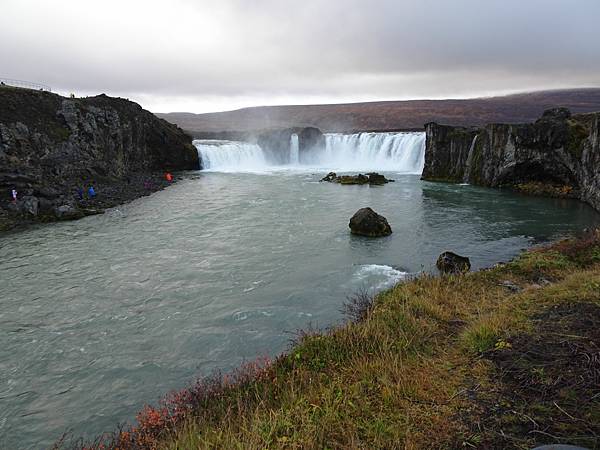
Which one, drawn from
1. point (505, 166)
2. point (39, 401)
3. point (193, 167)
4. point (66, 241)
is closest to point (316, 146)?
point (193, 167)

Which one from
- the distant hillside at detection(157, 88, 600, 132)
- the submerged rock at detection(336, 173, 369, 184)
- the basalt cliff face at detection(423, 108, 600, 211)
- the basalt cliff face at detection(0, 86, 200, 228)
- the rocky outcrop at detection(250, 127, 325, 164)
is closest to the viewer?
the basalt cliff face at detection(0, 86, 200, 228)

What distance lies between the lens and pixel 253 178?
173 ft

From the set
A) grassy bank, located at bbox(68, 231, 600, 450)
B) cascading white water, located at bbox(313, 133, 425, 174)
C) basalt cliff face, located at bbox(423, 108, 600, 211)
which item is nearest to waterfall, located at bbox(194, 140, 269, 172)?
cascading white water, located at bbox(313, 133, 425, 174)

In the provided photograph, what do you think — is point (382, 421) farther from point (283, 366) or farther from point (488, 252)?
point (488, 252)

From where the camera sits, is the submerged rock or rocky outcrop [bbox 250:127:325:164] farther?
rocky outcrop [bbox 250:127:325:164]

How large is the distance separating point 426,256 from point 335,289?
6303 millimetres

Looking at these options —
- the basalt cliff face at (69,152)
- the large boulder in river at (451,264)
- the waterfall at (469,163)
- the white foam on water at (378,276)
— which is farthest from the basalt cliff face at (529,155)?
the basalt cliff face at (69,152)

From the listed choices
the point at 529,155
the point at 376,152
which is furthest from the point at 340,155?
the point at 529,155

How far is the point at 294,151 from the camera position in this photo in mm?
75625

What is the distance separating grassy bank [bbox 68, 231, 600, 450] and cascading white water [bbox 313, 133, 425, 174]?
51.5 metres

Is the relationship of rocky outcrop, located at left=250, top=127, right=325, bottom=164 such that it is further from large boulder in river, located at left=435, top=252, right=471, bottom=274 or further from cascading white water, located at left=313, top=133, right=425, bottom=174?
large boulder in river, located at left=435, top=252, right=471, bottom=274

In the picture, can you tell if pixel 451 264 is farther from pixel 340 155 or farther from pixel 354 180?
pixel 340 155

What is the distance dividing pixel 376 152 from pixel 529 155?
2950 cm

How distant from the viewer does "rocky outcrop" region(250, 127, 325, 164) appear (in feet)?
246
